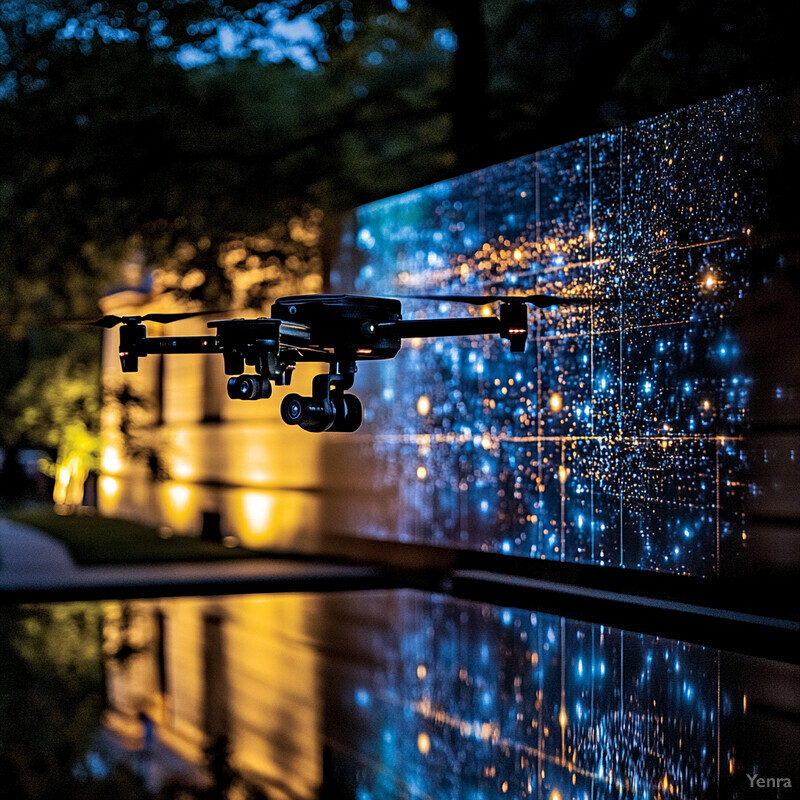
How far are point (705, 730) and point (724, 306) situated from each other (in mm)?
3122

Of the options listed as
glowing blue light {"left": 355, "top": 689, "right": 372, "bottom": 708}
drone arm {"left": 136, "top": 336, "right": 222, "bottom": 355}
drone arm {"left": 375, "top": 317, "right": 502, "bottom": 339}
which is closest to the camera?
drone arm {"left": 375, "top": 317, "right": 502, "bottom": 339}

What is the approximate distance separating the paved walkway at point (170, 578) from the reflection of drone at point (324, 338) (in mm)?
4768

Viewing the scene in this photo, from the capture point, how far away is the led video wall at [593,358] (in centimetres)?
759

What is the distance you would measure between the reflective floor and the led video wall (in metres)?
0.91

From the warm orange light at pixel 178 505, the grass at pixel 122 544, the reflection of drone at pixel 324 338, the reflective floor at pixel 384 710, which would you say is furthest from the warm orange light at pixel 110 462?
the reflection of drone at pixel 324 338

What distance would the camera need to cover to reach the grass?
11977 millimetres

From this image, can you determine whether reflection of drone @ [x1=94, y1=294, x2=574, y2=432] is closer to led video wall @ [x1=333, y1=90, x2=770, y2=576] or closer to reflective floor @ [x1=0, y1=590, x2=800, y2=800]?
reflective floor @ [x1=0, y1=590, x2=800, y2=800]

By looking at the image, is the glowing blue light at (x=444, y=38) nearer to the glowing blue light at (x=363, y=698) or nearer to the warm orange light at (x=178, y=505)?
the warm orange light at (x=178, y=505)

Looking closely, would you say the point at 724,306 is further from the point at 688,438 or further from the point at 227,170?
the point at 227,170

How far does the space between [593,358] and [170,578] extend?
4241 mm

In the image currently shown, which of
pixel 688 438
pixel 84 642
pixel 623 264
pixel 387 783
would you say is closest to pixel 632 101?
pixel 623 264

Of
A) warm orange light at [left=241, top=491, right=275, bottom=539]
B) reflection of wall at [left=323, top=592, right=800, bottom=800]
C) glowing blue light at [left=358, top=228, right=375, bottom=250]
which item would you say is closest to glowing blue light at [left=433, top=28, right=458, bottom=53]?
glowing blue light at [left=358, top=228, right=375, bottom=250]

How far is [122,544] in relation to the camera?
13367 millimetres

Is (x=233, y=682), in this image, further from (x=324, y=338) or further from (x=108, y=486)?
(x=108, y=486)
